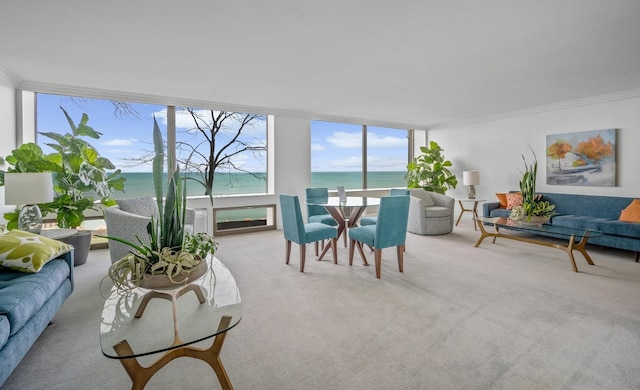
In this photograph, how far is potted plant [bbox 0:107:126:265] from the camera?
11.0 feet

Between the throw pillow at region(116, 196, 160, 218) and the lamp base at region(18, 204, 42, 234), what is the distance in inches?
28.7

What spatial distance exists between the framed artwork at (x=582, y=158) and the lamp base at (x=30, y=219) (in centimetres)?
716

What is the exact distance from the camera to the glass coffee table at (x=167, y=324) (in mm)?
1277

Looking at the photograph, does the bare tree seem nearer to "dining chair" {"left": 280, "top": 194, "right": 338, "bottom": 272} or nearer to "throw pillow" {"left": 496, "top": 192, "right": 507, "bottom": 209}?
"dining chair" {"left": 280, "top": 194, "right": 338, "bottom": 272}

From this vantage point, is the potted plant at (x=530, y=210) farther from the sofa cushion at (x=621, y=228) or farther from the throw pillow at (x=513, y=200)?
the throw pillow at (x=513, y=200)

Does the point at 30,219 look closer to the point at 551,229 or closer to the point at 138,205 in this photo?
the point at 138,205

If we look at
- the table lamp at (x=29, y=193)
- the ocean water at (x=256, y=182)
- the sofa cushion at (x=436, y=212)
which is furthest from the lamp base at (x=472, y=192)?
the table lamp at (x=29, y=193)

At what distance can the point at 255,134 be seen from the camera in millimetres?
6824

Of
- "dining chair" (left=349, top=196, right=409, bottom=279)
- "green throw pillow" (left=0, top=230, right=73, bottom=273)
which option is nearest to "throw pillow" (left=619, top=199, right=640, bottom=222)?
"dining chair" (left=349, top=196, right=409, bottom=279)

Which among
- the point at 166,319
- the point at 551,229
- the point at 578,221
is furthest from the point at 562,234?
the point at 166,319

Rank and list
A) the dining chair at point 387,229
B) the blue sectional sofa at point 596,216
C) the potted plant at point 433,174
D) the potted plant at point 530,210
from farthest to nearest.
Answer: the potted plant at point 433,174, the potted plant at point 530,210, the blue sectional sofa at point 596,216, the dining chair at point 387,229

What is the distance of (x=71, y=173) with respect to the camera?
361cm

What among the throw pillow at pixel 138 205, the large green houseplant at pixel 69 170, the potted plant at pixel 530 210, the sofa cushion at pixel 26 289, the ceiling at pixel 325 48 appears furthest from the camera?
the potted plant at pixel 530 210

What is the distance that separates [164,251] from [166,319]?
34 centimetres
